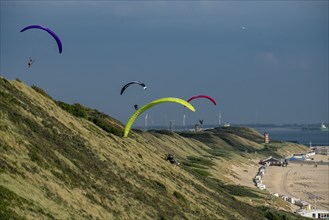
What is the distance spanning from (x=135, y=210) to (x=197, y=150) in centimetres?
10310

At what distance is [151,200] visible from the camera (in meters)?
40.8

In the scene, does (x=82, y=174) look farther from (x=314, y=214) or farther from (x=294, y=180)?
(x=294, y=180)

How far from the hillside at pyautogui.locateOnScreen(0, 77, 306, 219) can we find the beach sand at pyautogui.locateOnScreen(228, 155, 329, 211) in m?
24.1

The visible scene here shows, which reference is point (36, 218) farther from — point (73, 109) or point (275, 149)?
point (275, 149)

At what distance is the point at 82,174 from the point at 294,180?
83.5 metres

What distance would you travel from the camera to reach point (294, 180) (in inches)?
4572

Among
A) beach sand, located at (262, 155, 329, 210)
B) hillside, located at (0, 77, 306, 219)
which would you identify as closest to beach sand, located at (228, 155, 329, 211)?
beach sand, located at (262, 155, 329, 210)

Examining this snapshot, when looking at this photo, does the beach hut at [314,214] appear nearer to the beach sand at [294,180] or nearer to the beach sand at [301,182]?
the beach sand at [294,180]

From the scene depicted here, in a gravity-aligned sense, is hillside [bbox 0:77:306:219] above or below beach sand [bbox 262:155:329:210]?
above

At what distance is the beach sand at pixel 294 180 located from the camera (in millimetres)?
94062

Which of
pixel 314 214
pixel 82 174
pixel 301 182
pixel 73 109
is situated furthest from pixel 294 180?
pixel 82 174

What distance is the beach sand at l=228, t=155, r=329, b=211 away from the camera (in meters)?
94.1

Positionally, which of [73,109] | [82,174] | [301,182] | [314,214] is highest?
[73,109]

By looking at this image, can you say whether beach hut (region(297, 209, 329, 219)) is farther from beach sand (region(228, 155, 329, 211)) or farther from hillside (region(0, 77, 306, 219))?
hillside (region(0, 77, 306, 219))
